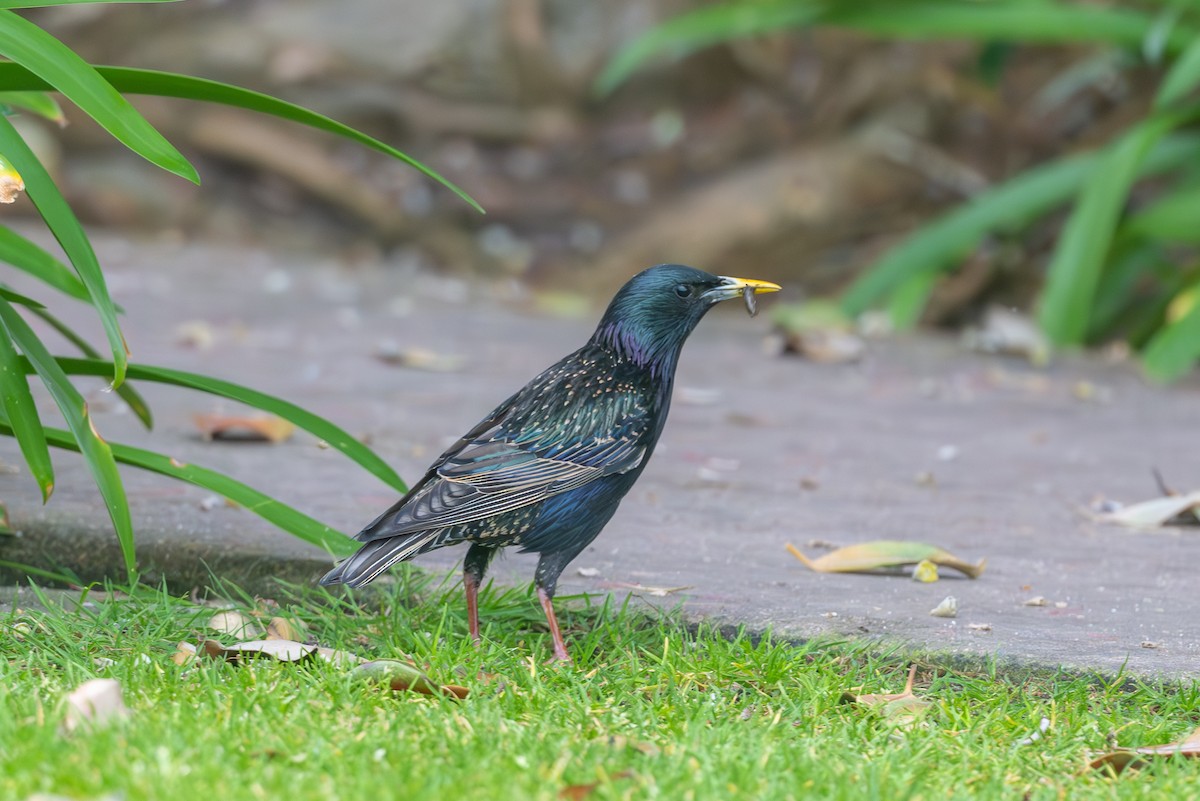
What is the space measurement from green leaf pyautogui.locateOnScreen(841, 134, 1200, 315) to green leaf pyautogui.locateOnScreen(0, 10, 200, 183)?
4658 mm

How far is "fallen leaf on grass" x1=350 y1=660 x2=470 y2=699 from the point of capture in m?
2.60

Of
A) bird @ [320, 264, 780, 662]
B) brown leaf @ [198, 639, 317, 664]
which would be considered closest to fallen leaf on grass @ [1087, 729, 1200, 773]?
bird @ [320, 264, 780, 662]

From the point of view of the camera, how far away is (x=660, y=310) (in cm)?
305

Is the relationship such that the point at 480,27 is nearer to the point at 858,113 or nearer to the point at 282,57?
the point at 282,57

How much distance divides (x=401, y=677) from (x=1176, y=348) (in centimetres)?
408

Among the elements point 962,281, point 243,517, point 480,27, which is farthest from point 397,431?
point 480,27

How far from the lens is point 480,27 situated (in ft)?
32.6

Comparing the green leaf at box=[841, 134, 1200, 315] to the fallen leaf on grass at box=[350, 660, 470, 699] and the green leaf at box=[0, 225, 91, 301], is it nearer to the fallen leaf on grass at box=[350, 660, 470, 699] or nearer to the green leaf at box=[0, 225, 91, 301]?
the green leaf at box=[0, 225, 91, 301]

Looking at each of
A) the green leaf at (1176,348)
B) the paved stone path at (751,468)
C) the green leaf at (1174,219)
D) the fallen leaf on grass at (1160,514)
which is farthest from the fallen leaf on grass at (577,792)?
the green leaf at (1174,219)

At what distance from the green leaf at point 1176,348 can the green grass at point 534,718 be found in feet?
11.0

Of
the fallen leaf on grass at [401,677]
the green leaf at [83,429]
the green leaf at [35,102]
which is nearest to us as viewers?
the fallen leaf on grass at [401,677]

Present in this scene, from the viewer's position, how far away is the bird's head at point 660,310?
3.04 meters

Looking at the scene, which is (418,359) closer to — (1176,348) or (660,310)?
(1176,348)

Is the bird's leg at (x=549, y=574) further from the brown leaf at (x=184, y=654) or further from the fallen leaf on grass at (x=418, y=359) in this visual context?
the fallen leaf on grass at (x=418, y=359)
